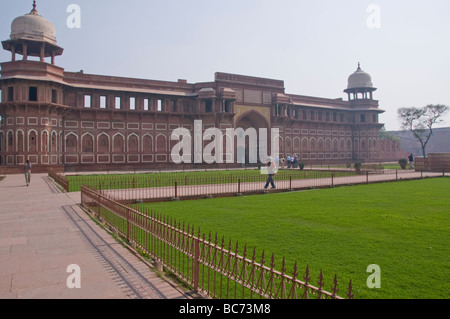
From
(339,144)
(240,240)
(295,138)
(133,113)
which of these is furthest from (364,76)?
(240,240)

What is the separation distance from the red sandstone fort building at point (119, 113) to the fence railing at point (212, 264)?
20.9m

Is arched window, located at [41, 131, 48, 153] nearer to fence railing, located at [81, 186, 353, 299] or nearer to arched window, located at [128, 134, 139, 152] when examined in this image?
arched window, located at [128, 134, 139, 152]

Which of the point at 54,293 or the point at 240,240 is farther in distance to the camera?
the point at 240,240

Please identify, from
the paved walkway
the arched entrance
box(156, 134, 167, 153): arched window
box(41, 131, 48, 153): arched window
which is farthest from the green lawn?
the arched entrance

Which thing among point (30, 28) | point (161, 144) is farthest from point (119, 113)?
point (30, 28)

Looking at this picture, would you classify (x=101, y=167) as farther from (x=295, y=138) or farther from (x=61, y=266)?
(x=61, y=266)

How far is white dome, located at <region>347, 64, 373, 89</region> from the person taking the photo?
43094mm

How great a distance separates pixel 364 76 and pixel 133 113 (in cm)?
2872

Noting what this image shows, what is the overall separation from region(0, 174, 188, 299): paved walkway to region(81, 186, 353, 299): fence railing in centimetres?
27

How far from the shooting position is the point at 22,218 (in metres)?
7.71

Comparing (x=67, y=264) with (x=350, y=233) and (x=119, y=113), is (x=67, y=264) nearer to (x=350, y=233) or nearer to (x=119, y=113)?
(x=350, y=233)

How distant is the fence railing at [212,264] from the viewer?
2.86 m
